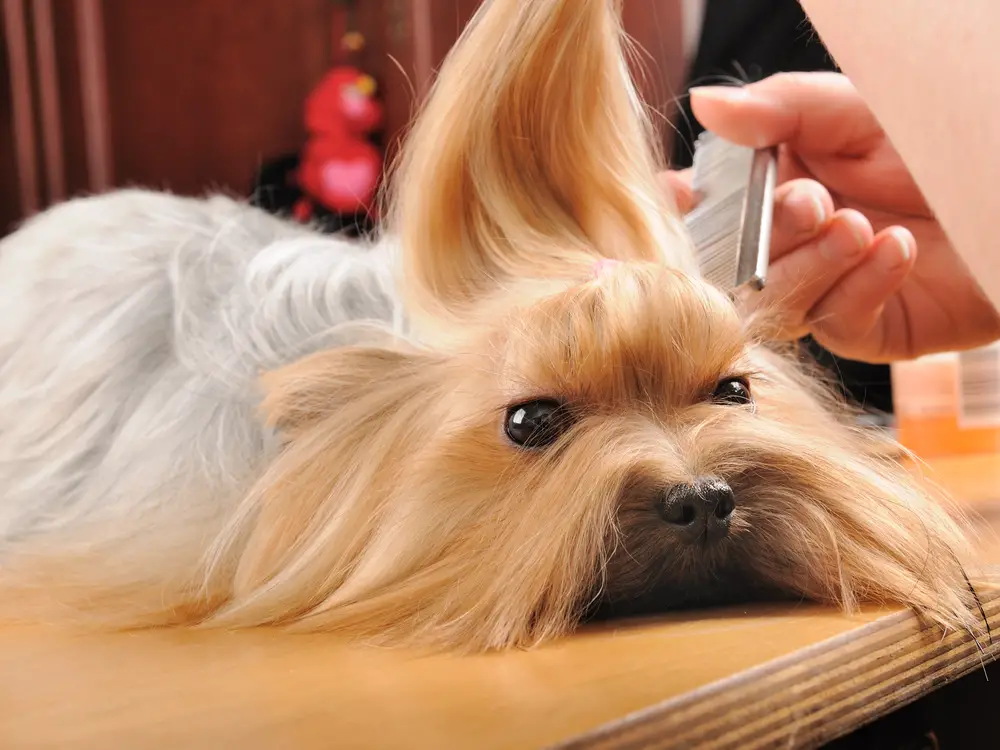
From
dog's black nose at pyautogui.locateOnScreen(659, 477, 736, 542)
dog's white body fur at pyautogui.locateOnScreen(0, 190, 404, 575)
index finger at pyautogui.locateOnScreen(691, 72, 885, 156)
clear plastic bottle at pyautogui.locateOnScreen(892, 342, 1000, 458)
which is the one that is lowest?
clear plastic bottle at pyautogui.locateOnScreen(892, 342, 1000, 458)

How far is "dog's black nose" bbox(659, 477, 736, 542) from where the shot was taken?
2.27 ft

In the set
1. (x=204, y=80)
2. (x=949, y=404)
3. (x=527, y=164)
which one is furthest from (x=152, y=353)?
(x=204, y=80)

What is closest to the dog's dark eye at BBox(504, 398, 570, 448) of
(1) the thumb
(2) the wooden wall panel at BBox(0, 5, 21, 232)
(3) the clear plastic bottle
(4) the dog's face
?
(4) the dog's face

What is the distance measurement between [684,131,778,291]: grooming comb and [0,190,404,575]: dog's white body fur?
1.19 ft

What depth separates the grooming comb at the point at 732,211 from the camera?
3.39ft

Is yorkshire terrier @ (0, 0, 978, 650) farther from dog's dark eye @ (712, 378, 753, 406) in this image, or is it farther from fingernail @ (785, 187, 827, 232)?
fingernail @ (785, 187, 827, 232)

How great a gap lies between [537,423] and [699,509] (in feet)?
0.54

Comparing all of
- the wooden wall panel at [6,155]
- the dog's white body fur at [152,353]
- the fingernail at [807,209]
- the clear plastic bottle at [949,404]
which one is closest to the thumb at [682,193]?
the fingernail at [807,209]

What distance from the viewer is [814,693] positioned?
22.6 inches

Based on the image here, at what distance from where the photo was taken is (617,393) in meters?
0.81

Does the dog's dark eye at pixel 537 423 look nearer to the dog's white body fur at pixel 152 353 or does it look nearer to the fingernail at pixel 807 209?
the dog's white body fur at pixel 152 353

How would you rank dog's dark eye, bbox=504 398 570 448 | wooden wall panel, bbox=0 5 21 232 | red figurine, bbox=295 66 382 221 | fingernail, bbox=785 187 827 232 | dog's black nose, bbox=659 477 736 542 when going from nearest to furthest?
dog's black nose, bbox=659 477 736 542, dog's dark eye, bbox=504 398 570 448, fingernail, bbox=785 187 827 232, red figurine, bbox=295 66 382 221, wooden wall panel, bbox=0 5 21 232

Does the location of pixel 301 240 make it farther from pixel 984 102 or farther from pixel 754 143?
pixel 984 102

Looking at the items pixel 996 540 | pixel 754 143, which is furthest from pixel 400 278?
pixel 996 540
